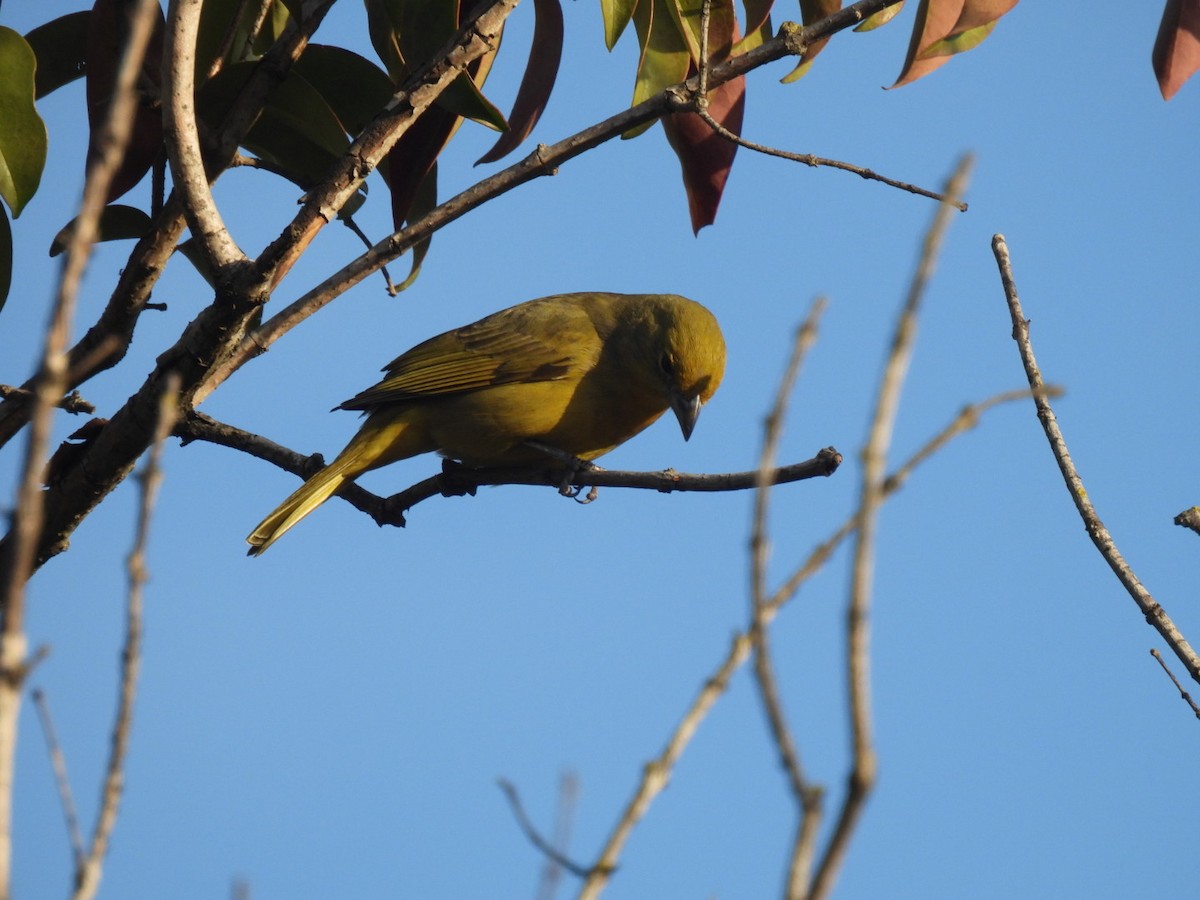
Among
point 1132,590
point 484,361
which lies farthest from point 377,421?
point 1132,590

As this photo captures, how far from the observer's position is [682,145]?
435 centimetres

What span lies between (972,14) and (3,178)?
2911 millimetres

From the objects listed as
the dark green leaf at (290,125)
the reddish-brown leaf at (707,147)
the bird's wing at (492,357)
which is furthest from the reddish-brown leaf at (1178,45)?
the bird's wing at (492,357)

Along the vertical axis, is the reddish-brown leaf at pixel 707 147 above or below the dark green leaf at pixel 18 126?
below

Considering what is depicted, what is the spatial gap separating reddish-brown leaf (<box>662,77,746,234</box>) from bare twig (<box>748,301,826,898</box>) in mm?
2821

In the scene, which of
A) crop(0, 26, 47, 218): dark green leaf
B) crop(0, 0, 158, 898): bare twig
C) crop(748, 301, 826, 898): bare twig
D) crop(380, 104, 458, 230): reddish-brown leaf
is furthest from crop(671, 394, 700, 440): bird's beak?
crop(0, 0, 158, 898): bare twig

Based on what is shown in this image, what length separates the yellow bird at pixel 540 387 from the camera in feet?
19.0

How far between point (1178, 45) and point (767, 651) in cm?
360

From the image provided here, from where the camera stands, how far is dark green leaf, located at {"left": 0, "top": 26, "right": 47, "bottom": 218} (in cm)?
355

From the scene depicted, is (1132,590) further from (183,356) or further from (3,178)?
(3,178)

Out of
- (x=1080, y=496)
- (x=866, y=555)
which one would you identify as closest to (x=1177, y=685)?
(x=1080, y=496)

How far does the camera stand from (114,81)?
3920mm

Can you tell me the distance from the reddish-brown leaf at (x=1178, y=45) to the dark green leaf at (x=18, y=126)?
3.45 m

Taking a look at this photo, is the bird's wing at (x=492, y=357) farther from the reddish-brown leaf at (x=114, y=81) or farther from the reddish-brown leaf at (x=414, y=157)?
the reddish-brown leaf at (x=114, y=81)
